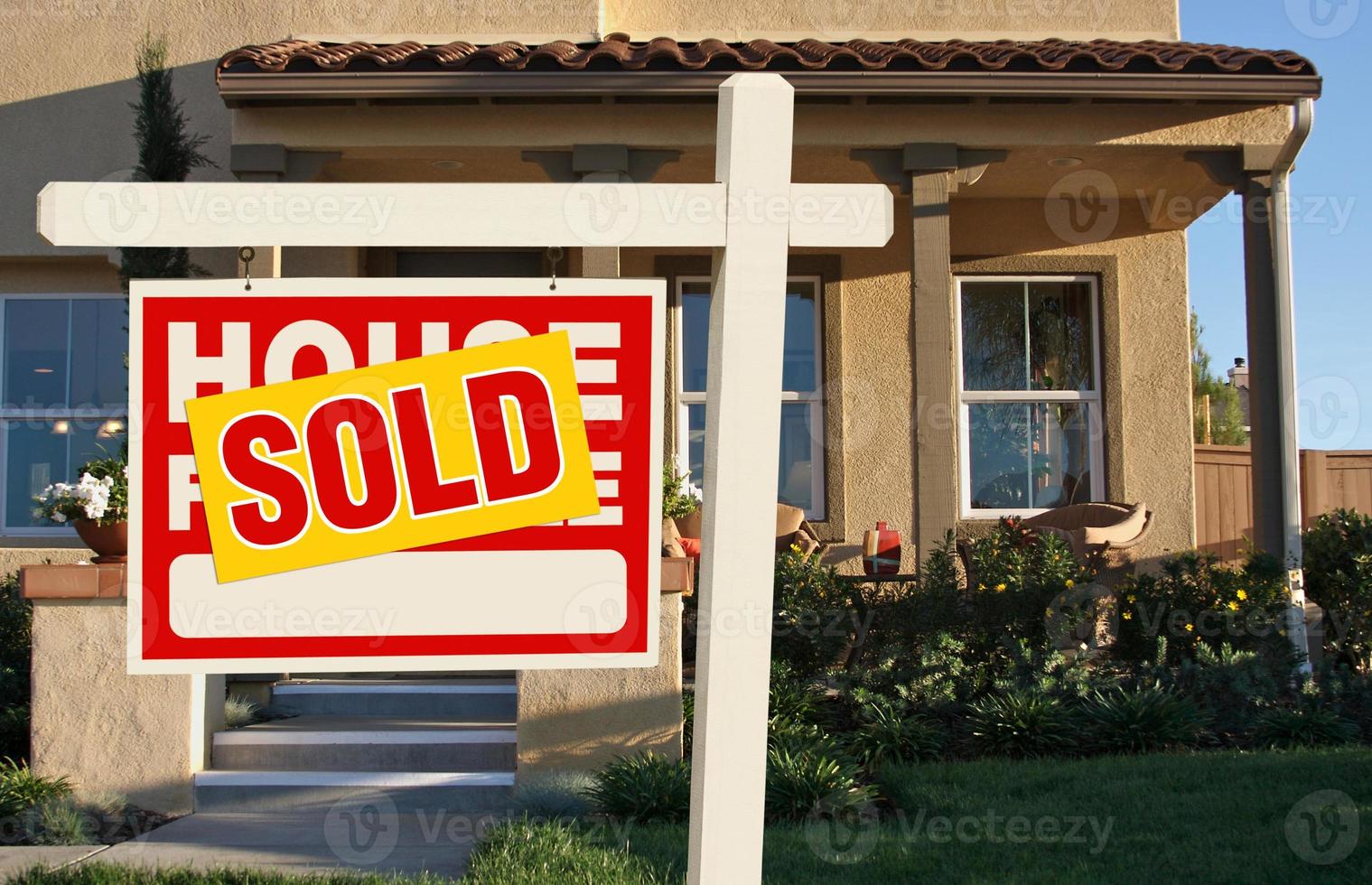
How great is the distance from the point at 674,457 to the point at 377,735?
10.8ft

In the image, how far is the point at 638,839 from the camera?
477cm

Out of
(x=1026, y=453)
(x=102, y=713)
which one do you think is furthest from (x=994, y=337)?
(x=102, y=713)

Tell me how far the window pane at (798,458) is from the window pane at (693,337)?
719 mm

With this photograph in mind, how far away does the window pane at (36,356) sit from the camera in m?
9.04

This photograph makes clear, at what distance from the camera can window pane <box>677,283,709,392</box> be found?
30.7 feet

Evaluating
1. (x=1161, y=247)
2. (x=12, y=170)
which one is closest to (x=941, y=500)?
(x=1161, y=247)

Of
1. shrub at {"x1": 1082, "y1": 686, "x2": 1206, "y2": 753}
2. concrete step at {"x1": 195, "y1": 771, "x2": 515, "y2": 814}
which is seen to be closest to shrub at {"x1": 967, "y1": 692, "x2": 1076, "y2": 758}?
shrub at {"x1": 1082, "y1": 686, "x2": 1206, "y2": 753}

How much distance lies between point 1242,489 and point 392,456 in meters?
10.7

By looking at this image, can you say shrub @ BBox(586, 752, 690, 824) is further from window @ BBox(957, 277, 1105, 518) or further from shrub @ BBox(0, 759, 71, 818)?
window @ BBox(957, 277, 1105, 518)

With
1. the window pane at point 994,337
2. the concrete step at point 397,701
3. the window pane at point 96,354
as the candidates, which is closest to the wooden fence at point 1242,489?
the window pane at point 994,337

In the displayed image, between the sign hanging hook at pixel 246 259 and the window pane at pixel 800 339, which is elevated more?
the window pane at pixel 800 339

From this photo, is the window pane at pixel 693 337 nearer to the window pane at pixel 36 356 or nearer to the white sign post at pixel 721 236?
the window pane at pixel 36 356

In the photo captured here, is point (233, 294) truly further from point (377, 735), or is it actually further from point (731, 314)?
point (377, 735)

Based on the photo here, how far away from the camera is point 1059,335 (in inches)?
381
